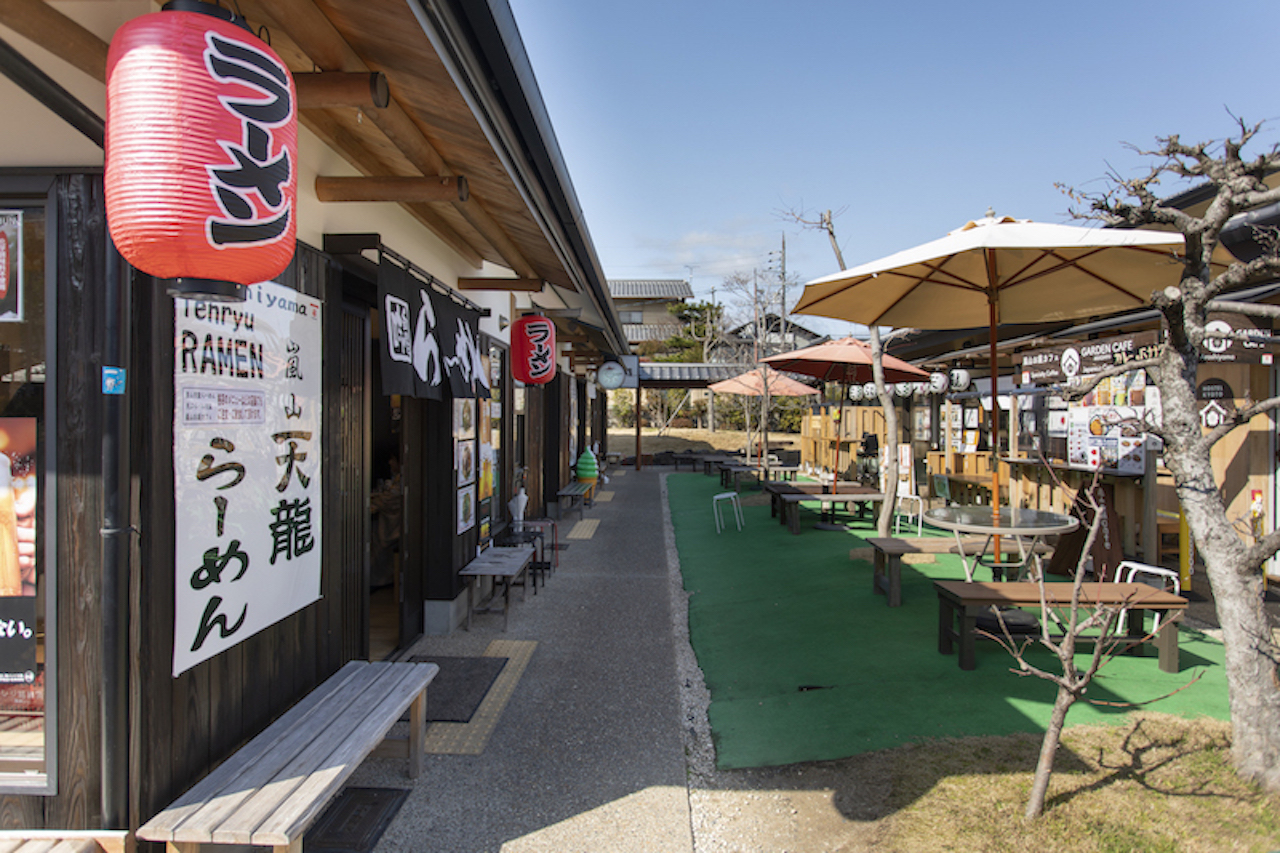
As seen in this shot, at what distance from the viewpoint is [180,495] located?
265 centimetres

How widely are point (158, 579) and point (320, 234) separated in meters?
2.25

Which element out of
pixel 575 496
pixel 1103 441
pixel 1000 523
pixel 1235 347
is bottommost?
pixel 575 496

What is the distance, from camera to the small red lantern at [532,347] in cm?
853

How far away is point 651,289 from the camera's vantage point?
4719cm

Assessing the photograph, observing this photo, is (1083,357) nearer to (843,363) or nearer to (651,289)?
(843,363)

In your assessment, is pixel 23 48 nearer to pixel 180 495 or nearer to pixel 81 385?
pixel 81 385

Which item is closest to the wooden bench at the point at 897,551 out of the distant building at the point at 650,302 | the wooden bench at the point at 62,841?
the wooden bench at the point at 62,841

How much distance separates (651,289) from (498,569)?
42178 millimetres

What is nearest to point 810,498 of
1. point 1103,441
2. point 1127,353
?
point 1103,441

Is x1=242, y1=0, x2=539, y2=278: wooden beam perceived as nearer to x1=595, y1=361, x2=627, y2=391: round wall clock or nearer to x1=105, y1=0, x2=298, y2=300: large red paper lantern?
x1=105, y1=0, x2=298, y2=300: large red paper lantern

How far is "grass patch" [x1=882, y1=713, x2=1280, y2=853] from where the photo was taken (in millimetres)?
2861

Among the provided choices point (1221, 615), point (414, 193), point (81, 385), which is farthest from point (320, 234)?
point (1221, 615)

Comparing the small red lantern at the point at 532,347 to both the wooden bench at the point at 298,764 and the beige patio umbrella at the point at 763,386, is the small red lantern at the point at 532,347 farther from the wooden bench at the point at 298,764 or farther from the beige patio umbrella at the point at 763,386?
the beige patio umbrella at the point at 763,386

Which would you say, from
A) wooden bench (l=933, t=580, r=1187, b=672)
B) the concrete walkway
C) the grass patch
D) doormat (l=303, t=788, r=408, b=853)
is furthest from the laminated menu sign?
doormat (l=303, t=788, r=408, b=853)
